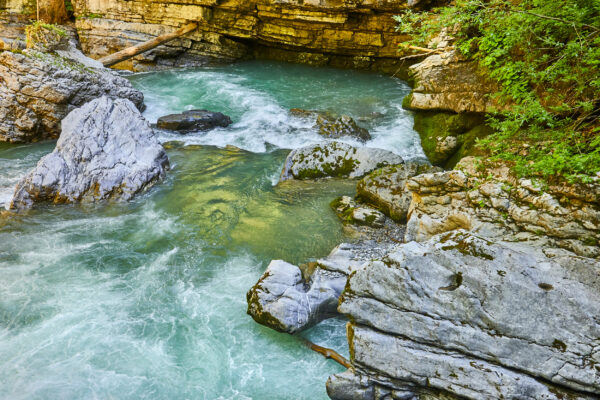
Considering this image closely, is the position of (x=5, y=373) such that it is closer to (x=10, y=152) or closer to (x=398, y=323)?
(x=398, y=323)

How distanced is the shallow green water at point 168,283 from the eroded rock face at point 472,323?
1319mm

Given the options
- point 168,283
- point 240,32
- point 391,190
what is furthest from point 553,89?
point 240,32

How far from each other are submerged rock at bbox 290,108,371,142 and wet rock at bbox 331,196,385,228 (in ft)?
11.4

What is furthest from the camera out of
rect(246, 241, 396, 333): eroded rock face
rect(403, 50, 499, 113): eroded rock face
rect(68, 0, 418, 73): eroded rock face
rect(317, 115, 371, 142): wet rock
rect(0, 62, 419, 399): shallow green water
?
rect(68, 0, 418, 73): eroded rock face

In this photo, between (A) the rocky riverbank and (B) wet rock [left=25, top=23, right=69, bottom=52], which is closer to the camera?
(A) the rocky riverbank

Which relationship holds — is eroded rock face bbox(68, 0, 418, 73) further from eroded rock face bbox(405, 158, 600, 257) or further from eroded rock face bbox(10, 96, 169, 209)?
eroded rock face bbox(405, 158, 600, 257)

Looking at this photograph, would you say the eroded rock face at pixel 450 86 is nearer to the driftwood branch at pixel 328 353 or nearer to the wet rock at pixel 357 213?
the wet rock at pixel 357 213

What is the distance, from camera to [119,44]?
18250 millimetres

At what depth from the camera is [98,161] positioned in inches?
335

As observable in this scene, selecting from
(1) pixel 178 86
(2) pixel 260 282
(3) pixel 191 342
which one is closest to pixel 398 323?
(2) pixel 260 282

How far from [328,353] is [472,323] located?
6.58ft

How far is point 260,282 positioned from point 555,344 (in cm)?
339

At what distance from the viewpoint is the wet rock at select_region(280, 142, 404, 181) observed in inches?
344

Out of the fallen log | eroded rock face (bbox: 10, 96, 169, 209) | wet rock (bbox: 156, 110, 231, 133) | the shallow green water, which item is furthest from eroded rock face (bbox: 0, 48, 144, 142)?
the fallen log
